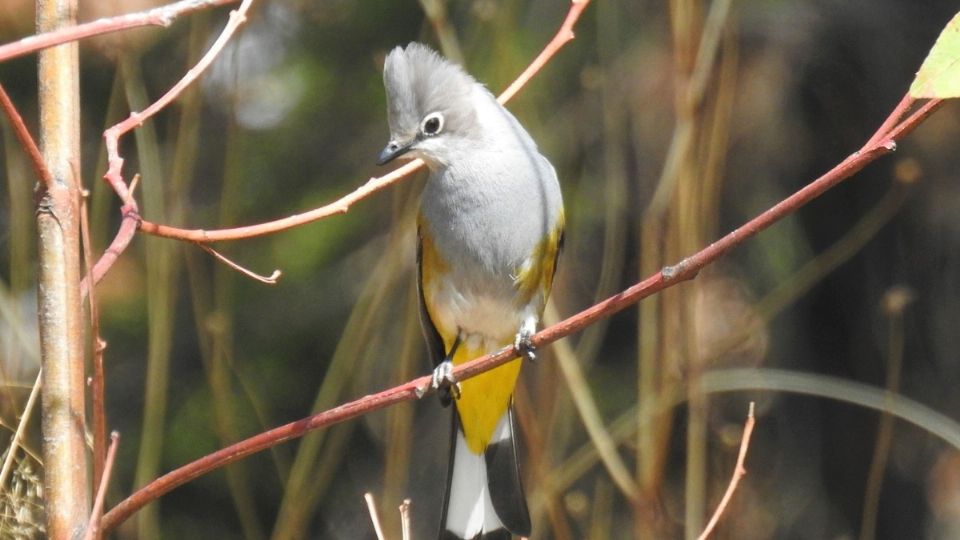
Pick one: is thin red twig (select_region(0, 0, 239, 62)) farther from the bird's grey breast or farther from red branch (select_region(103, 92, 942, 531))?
the bird's grey breast

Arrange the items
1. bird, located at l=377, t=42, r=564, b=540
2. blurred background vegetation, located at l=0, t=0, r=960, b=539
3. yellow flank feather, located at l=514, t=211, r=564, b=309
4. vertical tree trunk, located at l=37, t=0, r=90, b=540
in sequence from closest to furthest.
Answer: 1. vertical tree trunk, located at l=37, t=0, r=90, b=540
2. bird, located at l=377, t=42, r=564, b=540
3. yellow flank feather, located at l=514, t=211, r=564, b=309
4. blurred background vegetation, located at l=0, t=0, r=960, b=539

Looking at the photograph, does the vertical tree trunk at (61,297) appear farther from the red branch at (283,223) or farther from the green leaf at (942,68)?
the green leaf at (942,68)

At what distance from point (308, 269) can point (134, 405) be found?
725 mm

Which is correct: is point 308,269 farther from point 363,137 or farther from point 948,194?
point 948,194

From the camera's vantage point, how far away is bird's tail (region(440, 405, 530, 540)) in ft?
9.35

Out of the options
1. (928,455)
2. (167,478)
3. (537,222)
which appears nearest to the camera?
(167,478)

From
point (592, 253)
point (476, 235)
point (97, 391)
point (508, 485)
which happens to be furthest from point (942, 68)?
point (592, 253)

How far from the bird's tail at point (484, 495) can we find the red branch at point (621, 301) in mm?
1337

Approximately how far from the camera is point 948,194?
3.90 meters

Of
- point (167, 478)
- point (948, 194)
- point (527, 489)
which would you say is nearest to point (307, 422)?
point (167, 478)

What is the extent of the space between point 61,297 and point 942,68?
895mm

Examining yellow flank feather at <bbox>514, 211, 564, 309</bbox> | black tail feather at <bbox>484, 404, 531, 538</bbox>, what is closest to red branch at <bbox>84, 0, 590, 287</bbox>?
yellow flank feather at <bbox>514, 211, 564, 309</bbox>

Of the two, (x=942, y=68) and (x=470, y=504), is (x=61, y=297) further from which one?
(x=470, y=504)

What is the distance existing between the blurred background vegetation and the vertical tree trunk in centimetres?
220
